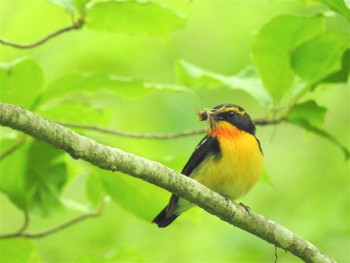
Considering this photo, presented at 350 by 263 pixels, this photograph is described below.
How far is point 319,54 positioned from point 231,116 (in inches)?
37.8

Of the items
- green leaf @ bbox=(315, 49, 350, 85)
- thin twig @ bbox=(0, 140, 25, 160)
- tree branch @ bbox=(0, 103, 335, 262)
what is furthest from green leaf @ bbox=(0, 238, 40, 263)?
green leaf @ bbox=(315, 49, 350, 85)

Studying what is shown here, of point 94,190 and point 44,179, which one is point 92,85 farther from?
point 94,190

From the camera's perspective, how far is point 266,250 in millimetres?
6688

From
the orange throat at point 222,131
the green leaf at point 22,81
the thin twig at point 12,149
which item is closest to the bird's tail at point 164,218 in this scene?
the orange throat at point 222,131

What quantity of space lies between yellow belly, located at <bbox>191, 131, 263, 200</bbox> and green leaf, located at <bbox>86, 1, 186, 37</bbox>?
0.94 m

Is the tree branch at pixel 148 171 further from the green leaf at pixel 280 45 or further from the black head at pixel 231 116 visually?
the black head at pixel 231 116

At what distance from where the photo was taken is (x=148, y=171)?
3.11 meters

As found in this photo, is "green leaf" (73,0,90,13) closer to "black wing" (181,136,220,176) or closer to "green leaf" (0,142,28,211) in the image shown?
"green leaf" (0,142,28,211)

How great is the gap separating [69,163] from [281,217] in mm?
2986

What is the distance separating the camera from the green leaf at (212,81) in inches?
177

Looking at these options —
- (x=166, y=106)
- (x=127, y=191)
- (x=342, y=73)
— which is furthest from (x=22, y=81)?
(x=166, y=106)

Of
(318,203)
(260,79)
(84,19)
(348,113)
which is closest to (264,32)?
(260,79)

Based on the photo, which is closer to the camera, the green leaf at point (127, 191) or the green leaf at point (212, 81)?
the green leaf at point (127, 191)

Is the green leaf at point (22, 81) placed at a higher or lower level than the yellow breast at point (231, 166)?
higher
